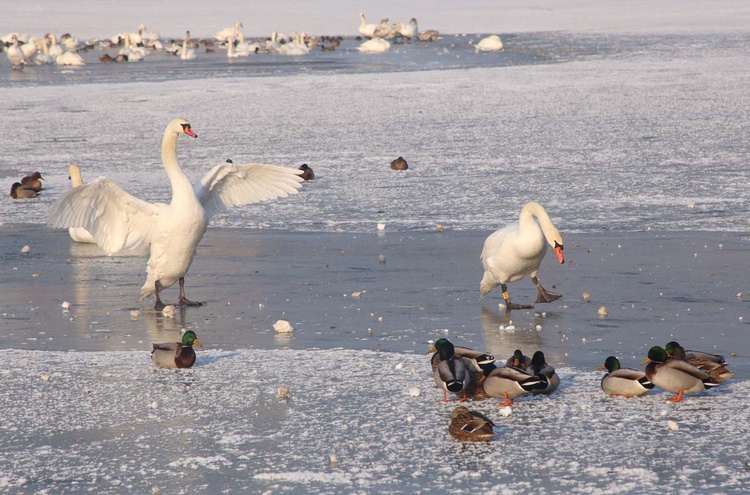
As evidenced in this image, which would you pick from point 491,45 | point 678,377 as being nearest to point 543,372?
point 678,377

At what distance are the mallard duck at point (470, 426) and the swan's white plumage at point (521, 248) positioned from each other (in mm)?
2732

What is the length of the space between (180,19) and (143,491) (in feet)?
195

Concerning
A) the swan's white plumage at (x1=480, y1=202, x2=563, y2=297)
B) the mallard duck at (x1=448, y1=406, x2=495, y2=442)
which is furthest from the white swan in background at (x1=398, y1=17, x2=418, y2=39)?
the mallard duck at (x1=448, y1=406, x2=495, y2=442)

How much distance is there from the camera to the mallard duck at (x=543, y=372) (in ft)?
19.0

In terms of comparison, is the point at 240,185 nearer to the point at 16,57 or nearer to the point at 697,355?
the point at 697,355

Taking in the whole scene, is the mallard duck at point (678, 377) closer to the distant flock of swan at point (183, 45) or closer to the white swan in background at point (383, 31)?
the distant flock of swan at point (183, 45)

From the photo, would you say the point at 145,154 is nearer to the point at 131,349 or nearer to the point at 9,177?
the point at 9,177

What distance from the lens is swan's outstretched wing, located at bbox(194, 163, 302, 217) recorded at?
922 cm

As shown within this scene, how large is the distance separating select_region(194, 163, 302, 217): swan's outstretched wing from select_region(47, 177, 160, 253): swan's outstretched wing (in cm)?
73

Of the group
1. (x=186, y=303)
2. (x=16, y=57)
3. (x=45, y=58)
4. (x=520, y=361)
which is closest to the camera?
(x=520, y=361)

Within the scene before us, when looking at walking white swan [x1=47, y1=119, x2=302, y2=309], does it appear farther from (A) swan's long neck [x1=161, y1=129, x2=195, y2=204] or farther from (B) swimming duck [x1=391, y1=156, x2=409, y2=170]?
(B) swimming duck [x1=391, y1=156, x2=409, y2=170]

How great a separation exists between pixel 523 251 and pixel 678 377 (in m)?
2.31

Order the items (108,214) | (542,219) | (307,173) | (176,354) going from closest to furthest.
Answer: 1. (176,354)
2. (542,219)
3. (108,214)
4. (307,173)

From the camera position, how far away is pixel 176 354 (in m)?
6.48
